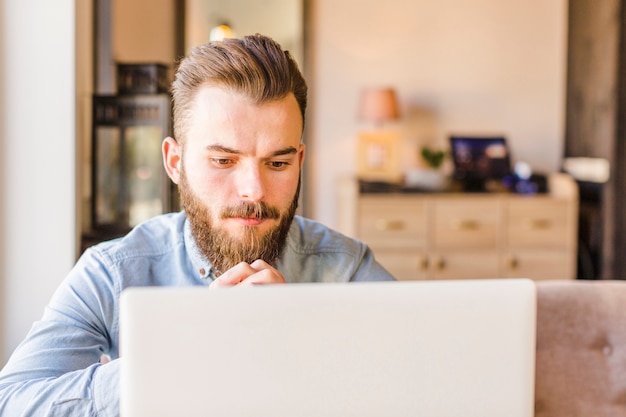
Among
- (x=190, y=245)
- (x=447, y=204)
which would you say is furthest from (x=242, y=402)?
(x=447, y=204)

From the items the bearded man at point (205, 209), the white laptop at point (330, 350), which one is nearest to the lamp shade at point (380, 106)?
the bearded man at point (205, 209)

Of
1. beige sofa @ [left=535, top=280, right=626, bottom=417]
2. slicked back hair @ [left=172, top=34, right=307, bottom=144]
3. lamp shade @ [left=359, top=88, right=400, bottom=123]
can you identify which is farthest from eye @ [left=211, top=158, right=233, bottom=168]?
lamp shade @ [left=359, top=88, right=400, bottom=123]

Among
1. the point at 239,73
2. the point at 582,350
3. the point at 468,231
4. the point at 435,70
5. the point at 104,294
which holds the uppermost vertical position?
the point at 435,70

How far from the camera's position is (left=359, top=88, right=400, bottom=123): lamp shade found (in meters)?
4.77

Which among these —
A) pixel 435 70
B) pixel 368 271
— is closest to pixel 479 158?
pixel 435 70

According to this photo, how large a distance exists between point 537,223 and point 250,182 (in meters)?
3.72

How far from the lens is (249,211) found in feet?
4.06

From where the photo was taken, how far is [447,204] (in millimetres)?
4613

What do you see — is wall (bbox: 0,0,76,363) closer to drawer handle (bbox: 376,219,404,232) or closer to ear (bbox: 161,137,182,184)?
ear (bbox: 161,137,182,184)

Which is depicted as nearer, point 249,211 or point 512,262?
point 249,211

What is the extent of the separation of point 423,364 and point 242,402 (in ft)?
0.56

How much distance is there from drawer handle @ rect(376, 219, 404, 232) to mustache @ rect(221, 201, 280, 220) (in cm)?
333

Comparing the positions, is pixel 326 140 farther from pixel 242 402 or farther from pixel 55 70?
pixel 242 402

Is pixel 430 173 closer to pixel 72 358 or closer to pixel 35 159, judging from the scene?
pixel 35 159
